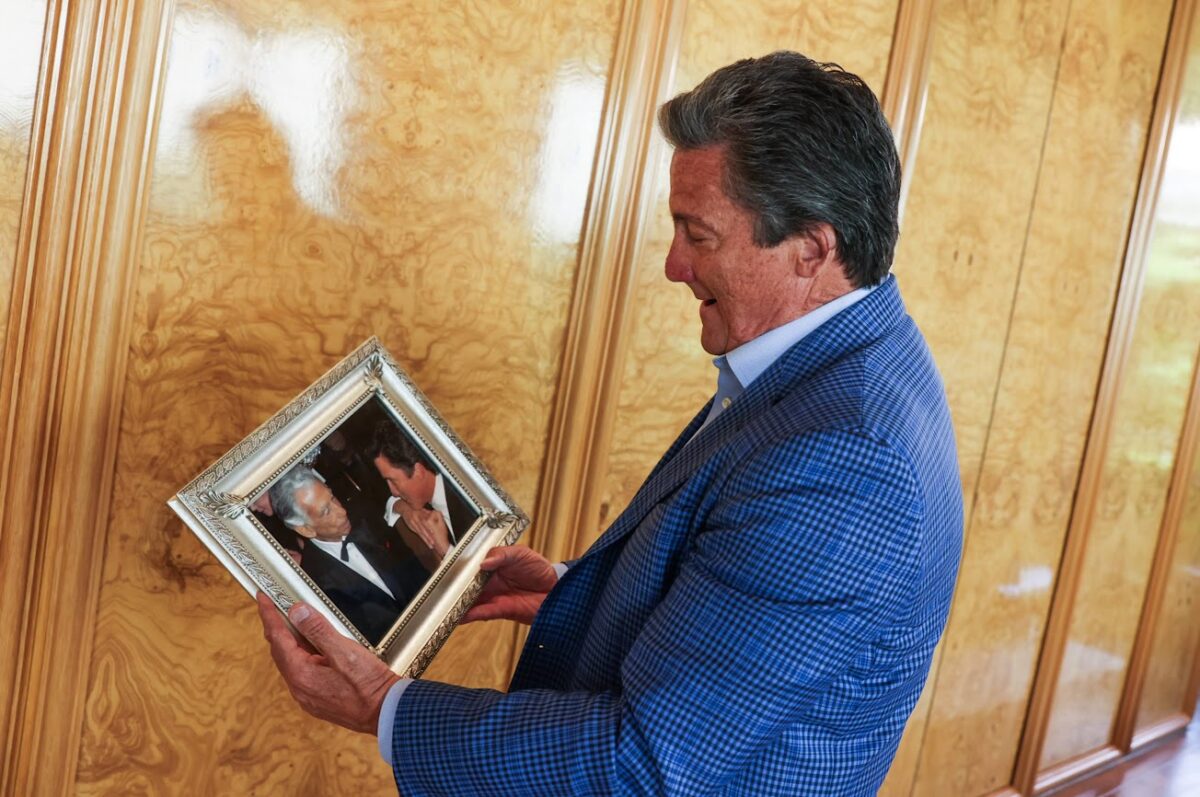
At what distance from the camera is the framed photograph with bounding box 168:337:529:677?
1.62 m

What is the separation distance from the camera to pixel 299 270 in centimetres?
218

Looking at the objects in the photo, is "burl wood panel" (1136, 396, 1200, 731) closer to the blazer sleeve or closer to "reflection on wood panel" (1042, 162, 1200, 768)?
"reflection on wood panel" (1042, 162, 1200, 768)

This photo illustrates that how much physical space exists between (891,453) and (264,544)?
0.85 meters

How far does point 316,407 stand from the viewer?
1.72m

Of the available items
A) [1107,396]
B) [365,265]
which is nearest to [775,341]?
[365,265]

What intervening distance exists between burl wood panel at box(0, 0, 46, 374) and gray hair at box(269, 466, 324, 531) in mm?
584

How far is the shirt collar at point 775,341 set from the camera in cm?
160

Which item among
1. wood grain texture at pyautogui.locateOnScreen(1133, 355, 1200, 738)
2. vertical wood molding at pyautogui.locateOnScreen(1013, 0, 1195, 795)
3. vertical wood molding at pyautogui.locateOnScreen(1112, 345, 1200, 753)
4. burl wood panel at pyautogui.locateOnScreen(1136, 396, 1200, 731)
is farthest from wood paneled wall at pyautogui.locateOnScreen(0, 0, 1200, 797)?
burl wood panel at pyautogui.locateOnScreen(1136, 396, 1200, 731)

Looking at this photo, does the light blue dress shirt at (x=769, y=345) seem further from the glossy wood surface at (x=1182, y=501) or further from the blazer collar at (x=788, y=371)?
the glossy wood surface at (x=1182, y=501)

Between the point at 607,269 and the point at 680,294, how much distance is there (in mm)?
290

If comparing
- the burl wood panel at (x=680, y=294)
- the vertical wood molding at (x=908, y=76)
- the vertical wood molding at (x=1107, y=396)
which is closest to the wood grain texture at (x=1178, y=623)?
the vertical wood molding at (x=1107, y=396)

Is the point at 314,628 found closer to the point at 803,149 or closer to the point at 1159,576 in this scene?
the point at 803,149

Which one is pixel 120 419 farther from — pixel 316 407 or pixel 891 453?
pixel 891 453

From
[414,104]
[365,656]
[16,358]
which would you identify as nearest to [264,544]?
[365,656]
